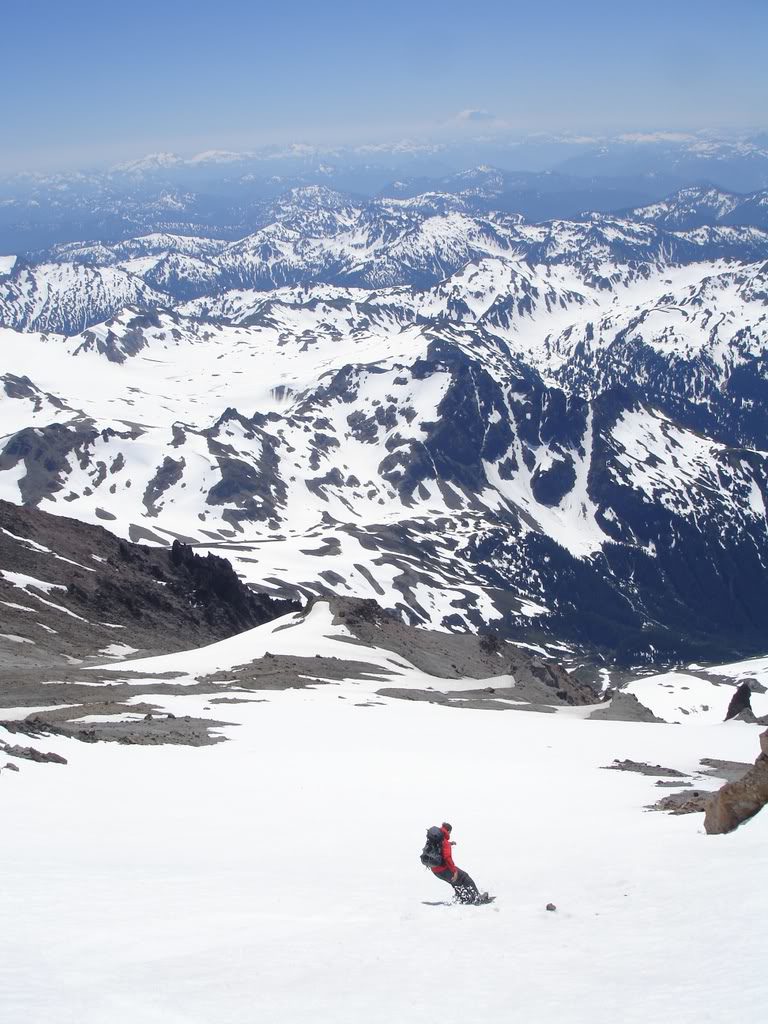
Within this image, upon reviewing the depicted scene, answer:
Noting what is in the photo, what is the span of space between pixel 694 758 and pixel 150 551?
96.2 metres

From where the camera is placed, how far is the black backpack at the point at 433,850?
17.1 meters

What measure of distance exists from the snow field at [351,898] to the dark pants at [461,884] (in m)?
0.45

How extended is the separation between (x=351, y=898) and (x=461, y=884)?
2072mm

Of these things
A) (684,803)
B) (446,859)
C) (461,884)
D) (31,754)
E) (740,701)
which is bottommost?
(740,701)

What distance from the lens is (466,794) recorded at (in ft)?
92.9

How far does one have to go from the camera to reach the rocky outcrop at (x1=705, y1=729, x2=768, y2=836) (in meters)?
18.0

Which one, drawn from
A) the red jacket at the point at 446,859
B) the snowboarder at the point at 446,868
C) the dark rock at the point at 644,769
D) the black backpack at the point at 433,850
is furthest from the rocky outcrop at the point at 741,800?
the dark rock at the point at 644,769

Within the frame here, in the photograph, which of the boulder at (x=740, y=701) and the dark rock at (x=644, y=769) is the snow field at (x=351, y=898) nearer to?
the dark rock at (x=644, y=769)

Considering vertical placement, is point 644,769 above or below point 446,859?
below

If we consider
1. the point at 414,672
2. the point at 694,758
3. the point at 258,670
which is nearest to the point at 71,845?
the point at 694,758

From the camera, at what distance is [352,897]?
16.8m

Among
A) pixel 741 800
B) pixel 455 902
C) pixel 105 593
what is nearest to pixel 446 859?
pixel 455 902

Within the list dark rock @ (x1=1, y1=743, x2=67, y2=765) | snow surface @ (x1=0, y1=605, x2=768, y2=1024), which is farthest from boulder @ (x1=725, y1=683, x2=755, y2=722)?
dark rock @ (x1=1, y1=743, x2=67, y2=765)

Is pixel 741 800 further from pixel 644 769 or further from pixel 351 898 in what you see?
pixel 644 769
